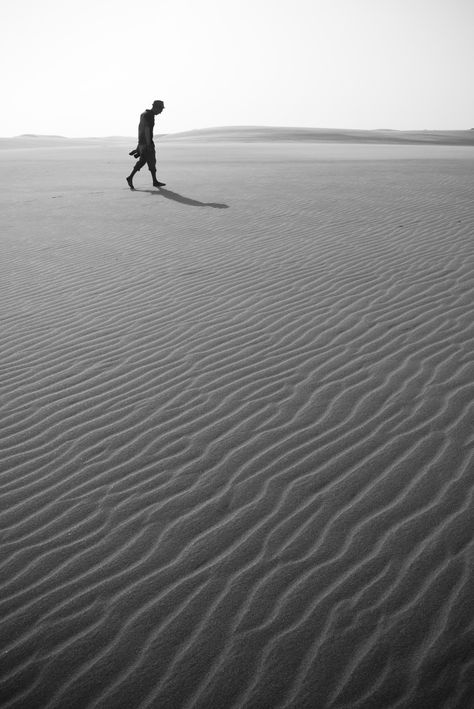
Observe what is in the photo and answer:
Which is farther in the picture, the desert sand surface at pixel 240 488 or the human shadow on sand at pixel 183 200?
the human shadow on sand at pixel 183 200

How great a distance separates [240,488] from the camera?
330cm

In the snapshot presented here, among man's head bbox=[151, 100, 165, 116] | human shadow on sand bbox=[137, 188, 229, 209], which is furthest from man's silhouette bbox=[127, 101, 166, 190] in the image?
human shadow on sand bbox=[137, 188, 229, 209]

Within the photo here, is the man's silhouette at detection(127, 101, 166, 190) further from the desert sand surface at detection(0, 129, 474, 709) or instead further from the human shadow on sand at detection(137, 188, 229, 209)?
the desert sand surface at detection(0, 129, 474, 709)

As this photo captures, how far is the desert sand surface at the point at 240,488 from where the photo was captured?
2.29 metres

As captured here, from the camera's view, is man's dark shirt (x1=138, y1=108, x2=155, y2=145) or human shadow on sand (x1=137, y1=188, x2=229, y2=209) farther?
man's dark shirt (x1=138, y1=108, x2=155, y2=145)

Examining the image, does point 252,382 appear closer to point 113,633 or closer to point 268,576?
point 268,576

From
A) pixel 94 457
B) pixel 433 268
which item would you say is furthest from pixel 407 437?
pixel 433 268

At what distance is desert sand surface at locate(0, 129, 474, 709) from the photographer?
7.52 ft

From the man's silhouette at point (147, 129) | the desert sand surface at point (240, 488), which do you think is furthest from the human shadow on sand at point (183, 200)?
the desert sand surface at point (240, 488)

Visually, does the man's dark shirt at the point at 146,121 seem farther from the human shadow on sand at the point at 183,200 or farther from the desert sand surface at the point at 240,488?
the desert sand surface at the point at 240,488

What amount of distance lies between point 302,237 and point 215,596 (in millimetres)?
7509

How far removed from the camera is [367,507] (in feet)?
10.1

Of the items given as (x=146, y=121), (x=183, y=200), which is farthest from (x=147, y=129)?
(x=183, y=200)

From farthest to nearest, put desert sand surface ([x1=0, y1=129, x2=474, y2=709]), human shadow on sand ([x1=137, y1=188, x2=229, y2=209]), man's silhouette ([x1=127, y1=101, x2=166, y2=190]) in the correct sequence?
1. man's silhouette ([x1=127, y1=101, x2=166, y2=190])
2. human shadow on sand ([x1=137, y1=188, x2=229, y2=209])
3. desert sand surface ([x1=0, y1=129, x2=474, y2=709])
